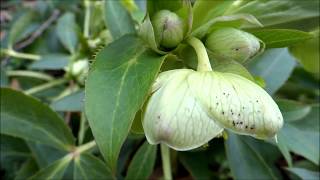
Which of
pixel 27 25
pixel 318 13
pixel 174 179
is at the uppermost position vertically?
pixel 318 13

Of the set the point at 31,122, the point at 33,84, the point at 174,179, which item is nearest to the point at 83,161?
the point at 31,122

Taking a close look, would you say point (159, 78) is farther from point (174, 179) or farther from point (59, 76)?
point (59, 76)

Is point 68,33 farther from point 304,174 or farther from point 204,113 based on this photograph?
point 204,113

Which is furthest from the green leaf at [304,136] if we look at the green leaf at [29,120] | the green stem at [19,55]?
the green stem at [19,55]

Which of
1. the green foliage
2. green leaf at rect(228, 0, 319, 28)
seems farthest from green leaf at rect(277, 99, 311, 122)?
green leaf at rect(228, 0, 319, 28)

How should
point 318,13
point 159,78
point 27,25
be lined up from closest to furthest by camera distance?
1. point 159,78
2. point 318,13
3. point 27,25

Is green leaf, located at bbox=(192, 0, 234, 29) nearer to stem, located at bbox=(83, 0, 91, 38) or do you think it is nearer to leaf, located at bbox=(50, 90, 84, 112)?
leaf, located at bbox=(50, 90, 84, 112)

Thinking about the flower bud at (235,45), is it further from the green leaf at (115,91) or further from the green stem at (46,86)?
the green stem at (46,86)
